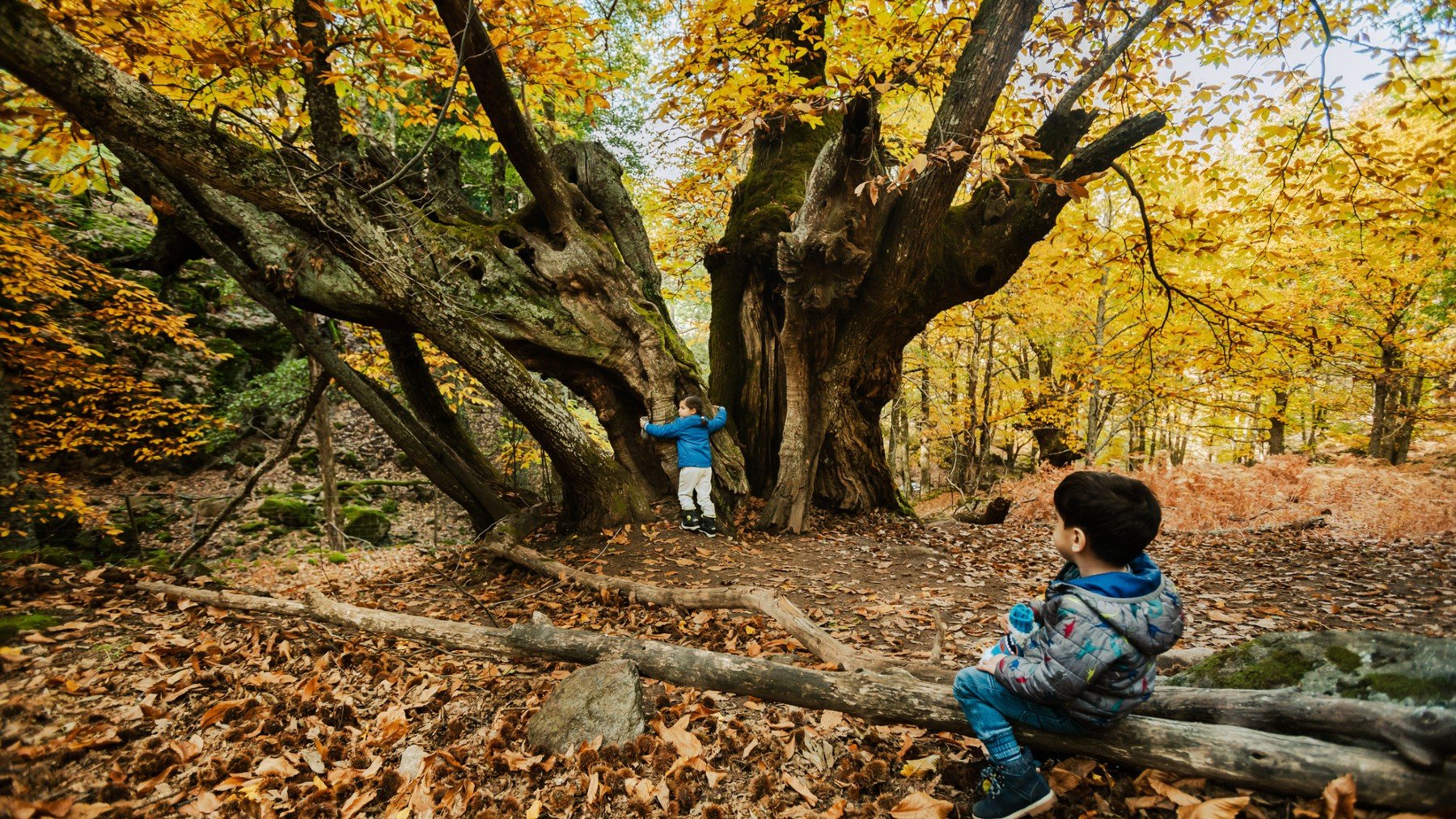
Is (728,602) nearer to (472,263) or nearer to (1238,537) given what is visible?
(472,263)

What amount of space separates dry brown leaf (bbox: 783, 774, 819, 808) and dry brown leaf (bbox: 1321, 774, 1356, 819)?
168cm

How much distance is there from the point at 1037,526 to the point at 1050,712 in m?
8.33

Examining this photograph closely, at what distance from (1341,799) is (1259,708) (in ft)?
1.31

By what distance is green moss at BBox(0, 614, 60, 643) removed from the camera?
314cm

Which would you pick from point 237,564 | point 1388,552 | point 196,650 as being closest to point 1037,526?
point 1388,552

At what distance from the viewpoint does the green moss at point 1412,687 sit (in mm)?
1836

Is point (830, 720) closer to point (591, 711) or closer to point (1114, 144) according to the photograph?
point (591, 711)

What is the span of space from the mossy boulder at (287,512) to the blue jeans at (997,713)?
15.0 meters

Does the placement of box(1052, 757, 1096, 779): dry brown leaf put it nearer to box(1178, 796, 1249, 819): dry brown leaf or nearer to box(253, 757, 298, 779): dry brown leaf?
box(1178, 796, 1249, 819): dry brown leaf

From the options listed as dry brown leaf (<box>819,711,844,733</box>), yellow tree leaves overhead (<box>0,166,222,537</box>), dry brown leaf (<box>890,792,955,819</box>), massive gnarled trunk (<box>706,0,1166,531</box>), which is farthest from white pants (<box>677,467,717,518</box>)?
yellow tree leaves overhead (<box>0,166,222,537</box>)

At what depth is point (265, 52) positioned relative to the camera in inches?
175

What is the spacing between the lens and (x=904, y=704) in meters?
2.44

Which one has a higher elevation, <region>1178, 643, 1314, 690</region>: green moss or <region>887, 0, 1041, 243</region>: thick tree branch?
<region>887, 0, 1041, 243</region>: thick tree branch

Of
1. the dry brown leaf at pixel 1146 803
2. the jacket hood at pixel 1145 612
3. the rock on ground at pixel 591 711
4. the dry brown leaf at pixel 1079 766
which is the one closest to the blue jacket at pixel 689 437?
the rock on ground at pixel 591 711
